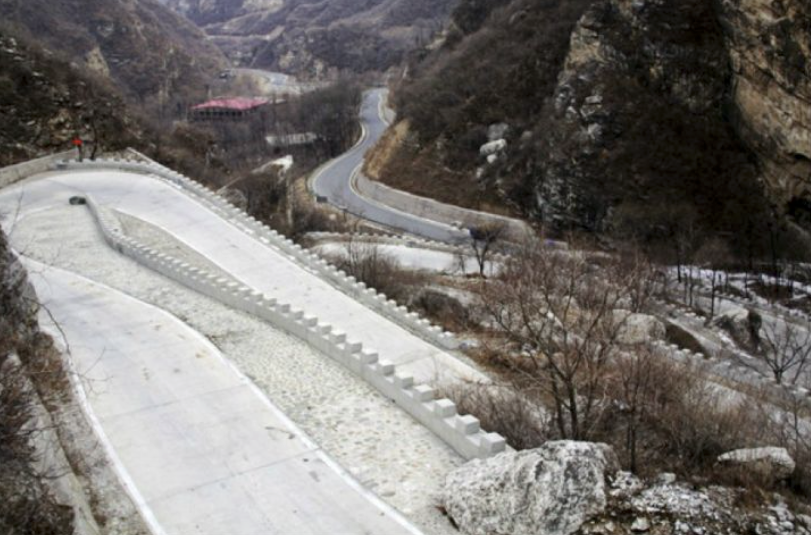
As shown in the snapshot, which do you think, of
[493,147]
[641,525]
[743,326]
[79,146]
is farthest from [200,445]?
[493,147]

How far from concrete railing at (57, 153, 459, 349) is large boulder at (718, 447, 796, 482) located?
10.2 meters

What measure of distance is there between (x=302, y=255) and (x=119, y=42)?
9591 cm

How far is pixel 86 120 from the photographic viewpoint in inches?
1608

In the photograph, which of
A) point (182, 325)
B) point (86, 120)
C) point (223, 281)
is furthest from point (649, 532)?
point (86, 120)

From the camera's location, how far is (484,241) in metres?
41.8

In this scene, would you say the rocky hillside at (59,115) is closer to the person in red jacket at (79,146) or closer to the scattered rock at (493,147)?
the person in red jacket at (79,146)

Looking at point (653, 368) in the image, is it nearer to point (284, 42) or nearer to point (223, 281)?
point (223, 281)

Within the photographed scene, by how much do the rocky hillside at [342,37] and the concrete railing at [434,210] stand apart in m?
71.4

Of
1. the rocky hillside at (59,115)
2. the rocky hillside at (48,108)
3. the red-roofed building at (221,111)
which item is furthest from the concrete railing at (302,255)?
the red-roofed building at (221,111)

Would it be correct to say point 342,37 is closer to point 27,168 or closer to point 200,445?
point 27,168

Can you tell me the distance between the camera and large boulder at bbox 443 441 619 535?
30.1 ft

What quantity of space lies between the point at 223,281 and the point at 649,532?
14.5 m

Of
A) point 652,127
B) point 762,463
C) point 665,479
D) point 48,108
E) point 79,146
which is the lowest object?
point 652,127

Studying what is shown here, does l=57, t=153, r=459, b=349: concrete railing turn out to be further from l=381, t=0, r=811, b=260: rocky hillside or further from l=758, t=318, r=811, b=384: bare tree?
l=381, t=0, r=811, b=260: rocky hillside
